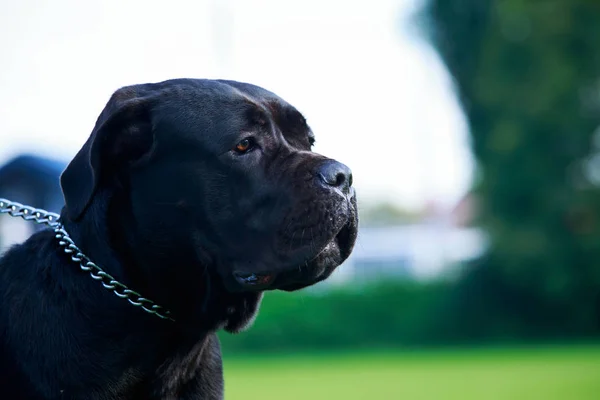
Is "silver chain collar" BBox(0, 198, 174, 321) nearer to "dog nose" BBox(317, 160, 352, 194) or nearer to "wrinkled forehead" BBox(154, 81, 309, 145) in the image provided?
"wrinkled forehead" BBox(154, 81, 309, 145)

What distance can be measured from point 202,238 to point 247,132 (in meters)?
0.44

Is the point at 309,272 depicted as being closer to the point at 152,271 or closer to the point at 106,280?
the point at 152,271

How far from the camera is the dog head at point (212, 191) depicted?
10.2 feet

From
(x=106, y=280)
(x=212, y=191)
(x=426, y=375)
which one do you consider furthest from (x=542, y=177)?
(x=106, y=280)

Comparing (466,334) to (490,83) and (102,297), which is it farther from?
(102,297)

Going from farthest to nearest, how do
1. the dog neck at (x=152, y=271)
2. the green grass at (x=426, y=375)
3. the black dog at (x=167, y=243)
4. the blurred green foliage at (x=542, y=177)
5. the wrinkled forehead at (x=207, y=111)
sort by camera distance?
the blurred green foliage at (x=542, y=177), the green grass at (x=426, y=375), the wrinkled forehead at (x=207, y=111), the dog neck at (x=152, y=271), the black dog at (x=167, y=243)

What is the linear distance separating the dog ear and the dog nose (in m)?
0.68

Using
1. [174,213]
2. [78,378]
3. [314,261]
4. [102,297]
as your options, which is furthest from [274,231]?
[78,378]

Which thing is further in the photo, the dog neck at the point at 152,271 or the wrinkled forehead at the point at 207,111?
the wrinkled forehead at the point at 207,111

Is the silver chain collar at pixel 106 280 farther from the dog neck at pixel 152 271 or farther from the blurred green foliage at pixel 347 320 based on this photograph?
the blurred green foliage at pixel 347 320

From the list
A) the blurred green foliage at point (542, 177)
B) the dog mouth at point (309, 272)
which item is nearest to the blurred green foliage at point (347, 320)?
the blurred green foliage at point (542, 177)

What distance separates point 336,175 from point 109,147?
0.85 metres

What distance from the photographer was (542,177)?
21188mm

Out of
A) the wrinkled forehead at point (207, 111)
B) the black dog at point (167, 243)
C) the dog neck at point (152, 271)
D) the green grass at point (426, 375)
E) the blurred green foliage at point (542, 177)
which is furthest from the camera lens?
the blurred green foliage at point (542, 177)
